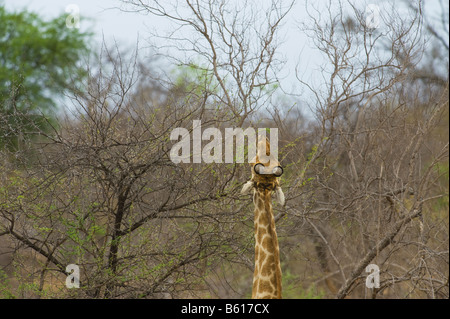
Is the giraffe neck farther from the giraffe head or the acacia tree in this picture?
the acacia tree

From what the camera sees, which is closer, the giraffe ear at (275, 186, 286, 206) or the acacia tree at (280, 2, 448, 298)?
the giraffe ear at (275, 186, 286, 206)

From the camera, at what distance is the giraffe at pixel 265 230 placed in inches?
214

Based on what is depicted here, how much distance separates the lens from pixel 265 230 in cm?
569

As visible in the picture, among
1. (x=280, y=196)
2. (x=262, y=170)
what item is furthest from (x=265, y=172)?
(x=280, y=196)

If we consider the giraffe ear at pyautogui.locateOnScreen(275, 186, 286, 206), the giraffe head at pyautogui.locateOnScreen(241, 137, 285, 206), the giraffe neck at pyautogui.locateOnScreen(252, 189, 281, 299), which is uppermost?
the giraffe head at pyautogui.locateOnScreen(241, 137, 285, 206)

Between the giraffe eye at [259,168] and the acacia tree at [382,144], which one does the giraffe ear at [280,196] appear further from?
the acacia tree at [382,144]

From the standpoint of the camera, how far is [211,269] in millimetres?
8711

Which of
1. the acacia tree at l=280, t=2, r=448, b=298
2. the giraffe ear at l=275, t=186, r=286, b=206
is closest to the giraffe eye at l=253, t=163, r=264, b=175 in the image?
the giraffe ear at l=275, t=186, r=286, b=206

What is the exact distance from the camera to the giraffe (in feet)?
17.8
